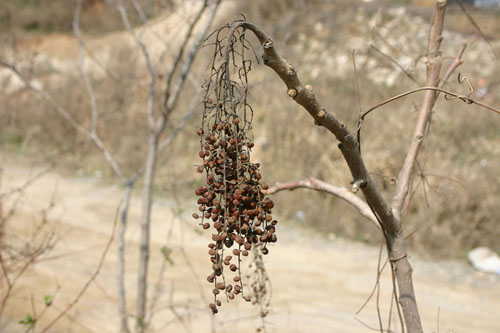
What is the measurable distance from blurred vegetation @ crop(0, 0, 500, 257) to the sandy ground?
1.77 feet

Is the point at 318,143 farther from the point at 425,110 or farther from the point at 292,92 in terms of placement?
the point at 292,92

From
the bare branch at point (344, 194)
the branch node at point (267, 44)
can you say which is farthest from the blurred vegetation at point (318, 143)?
the branch node at point (267, 44)

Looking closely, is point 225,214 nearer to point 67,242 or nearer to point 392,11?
point 67,242

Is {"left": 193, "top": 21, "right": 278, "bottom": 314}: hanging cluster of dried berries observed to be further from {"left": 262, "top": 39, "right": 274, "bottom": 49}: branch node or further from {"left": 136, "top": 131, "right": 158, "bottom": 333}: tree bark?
{"left": 136, "top": 131, "right": 158, "bottom": 333}: tree bark

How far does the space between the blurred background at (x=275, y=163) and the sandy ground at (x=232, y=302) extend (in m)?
0.03

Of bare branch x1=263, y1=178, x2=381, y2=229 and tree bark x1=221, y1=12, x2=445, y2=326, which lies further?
bare branch x1=263, y1=178, x2=381, y2=229

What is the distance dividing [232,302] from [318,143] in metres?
4.81

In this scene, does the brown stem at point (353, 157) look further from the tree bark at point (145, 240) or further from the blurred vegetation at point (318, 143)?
the blurred vegetation at point (318, 143)

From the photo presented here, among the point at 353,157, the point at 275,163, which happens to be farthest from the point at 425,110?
the point at 275,163

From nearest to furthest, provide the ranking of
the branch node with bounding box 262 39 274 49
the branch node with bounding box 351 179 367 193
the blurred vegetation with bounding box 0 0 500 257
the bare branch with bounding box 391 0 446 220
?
the branch node with bounding box 262 39 274 49 → the branch node with bounding box 351 179 367 193 → the bare branch with bounding box 391 0 446 220 → the blurred vegetation with bounding box 0 0 500 257

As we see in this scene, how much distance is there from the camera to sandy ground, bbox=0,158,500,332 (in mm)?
4227

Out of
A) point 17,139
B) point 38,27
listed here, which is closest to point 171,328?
point 17,139

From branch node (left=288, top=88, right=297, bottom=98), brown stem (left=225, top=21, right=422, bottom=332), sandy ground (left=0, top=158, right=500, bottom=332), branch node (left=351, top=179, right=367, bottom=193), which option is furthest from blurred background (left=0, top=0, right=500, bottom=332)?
branch node (left=288, top=88, right=297, bottom=98)

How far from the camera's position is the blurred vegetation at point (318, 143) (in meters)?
6.59
